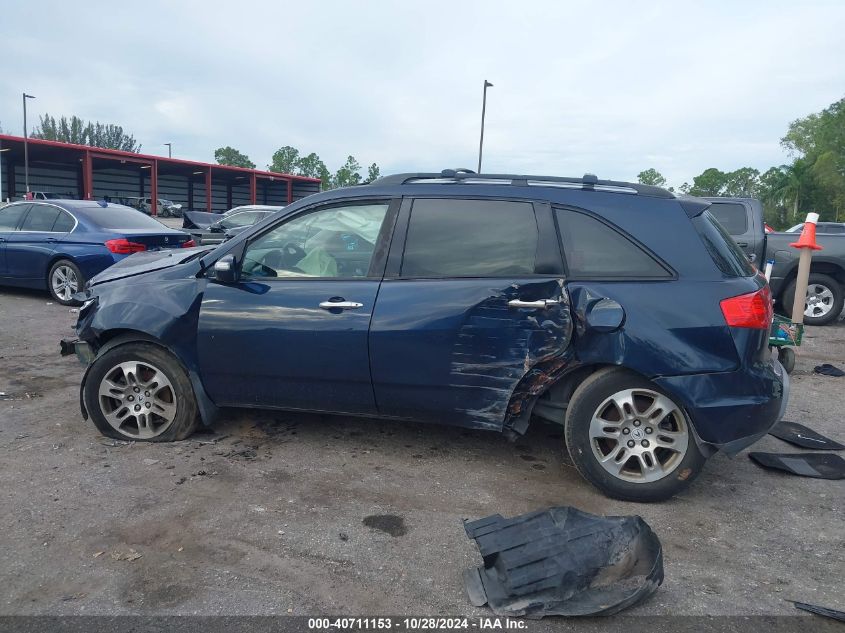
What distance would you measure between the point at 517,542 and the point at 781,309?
8757 mm

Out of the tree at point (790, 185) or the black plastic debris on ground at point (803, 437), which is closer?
the black plastic debris on ground at point (803, 437)

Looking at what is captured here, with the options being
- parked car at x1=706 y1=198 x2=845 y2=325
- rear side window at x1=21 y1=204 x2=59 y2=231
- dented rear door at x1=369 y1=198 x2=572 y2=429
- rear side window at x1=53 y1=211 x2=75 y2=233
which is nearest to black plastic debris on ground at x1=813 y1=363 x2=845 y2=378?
parked car at x1=706 y1=198 x2=845 y2=325

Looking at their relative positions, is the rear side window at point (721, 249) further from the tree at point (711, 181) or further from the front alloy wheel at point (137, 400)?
the tree at point (711, 181)

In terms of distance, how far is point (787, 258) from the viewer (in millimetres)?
9758

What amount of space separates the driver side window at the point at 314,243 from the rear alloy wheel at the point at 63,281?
643 cm

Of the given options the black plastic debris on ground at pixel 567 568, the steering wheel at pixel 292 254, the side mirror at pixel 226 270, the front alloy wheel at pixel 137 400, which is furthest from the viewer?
the front alloy wheel at pixel 137 400

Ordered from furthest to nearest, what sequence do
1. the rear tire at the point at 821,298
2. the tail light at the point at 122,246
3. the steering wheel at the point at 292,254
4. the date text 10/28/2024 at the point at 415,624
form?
1. the rear tire at the point at 821,298
2. the tail light at the point at 122,246
3. the steering wheel at the point at 292,254
4. the date text 10/28/2024 at the point at 415,624

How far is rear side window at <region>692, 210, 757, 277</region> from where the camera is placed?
3625 mm

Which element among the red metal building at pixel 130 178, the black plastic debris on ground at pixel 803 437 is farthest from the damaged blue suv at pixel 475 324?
the red metal building at pixel 130 178

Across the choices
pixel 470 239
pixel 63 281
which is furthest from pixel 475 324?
pixel 63 281

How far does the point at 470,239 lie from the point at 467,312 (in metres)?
0.47

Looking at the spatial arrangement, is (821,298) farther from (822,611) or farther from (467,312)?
(822,611)

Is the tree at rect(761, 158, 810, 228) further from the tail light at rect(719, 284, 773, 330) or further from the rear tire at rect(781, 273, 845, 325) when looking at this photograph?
the tail light at rect(719, 284, 773, 330)

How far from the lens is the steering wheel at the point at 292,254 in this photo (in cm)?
421
